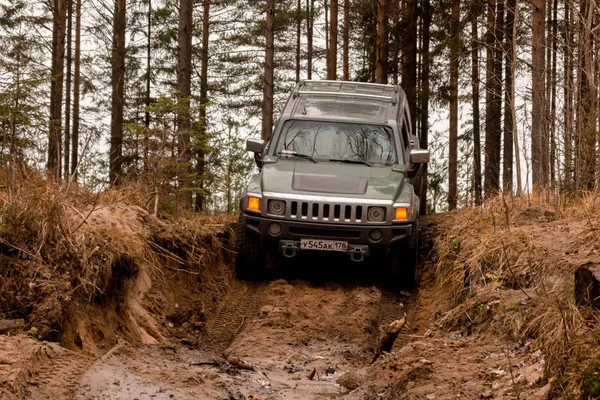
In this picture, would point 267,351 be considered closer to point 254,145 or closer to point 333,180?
point 333,180

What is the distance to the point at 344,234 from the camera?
8.32 m

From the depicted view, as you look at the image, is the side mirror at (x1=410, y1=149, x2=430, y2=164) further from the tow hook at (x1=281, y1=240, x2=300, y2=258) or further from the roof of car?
the tow hook at (x1=281, y1=240, x2=300, y2=258)

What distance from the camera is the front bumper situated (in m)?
8.27

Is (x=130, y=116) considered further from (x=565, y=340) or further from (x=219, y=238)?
(x=565, y=340)

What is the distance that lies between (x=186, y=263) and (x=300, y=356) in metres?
2.91

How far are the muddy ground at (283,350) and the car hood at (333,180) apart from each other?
95cm

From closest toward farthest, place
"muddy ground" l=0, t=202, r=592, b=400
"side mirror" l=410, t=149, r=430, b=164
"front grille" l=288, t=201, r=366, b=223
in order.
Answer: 1. "muddy ground" l=0, t=202, r=592, b=400
2. "front grille" l=288, t=201, r=366, b=223
3. "side mirror" l=410, t=149, r=430, b=164

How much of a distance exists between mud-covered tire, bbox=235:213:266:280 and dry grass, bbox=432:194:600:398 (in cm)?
214

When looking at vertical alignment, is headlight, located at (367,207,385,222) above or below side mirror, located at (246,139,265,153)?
below

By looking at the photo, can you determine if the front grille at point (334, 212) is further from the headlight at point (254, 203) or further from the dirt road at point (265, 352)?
the dirt road at point (265, 352)

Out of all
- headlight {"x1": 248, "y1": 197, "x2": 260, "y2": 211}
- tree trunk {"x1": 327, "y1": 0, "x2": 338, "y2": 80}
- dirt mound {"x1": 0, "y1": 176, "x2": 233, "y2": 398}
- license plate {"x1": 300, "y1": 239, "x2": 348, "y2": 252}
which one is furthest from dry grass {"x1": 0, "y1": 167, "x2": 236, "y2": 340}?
tree trunk {"x1": 327, "y1": 0, "x2": 338, "y2": 80}

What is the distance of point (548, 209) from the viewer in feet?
32.5

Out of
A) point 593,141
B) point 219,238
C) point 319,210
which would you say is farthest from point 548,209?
point 219,238

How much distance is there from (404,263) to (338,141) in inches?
76.7
